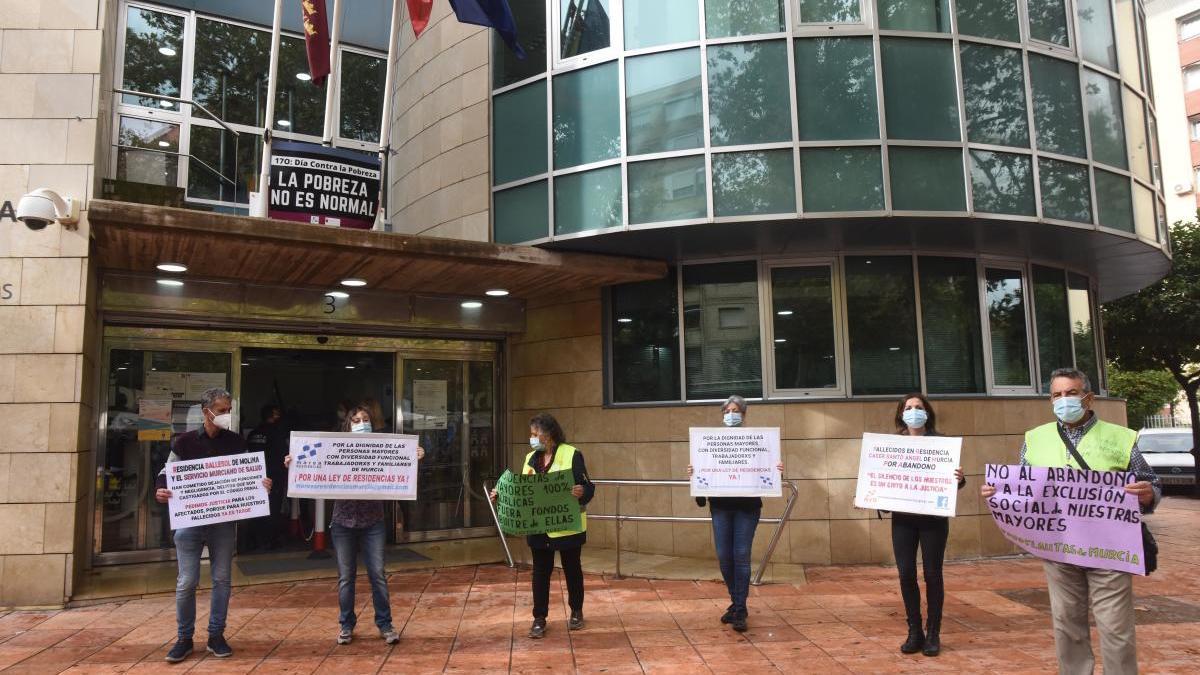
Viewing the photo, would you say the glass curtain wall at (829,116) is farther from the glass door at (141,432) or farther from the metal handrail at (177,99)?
the metal handrail at (177,99)

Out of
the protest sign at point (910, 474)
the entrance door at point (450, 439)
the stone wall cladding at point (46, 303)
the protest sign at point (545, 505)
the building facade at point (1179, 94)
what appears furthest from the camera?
the building facade at point (1179, 94)

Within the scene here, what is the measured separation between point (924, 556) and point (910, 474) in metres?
0.61

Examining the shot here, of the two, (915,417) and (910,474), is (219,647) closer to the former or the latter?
(910,474)

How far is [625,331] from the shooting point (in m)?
10.7

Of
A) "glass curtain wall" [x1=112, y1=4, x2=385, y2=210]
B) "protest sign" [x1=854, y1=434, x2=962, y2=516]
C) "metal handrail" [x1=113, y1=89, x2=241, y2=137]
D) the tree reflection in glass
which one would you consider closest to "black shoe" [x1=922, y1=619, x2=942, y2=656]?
"protest sign" [x1=854, y1=434, x2=962, y2=516]

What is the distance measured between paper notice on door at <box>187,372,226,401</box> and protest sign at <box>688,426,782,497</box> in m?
6.23

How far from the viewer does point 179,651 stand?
5875 millimetres

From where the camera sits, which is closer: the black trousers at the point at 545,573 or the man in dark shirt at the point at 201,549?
the man in dark shirt at the point at 201,549

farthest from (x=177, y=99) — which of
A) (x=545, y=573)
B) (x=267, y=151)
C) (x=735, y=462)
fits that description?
(x=735, y=462)

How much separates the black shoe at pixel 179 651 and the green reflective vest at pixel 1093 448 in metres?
5.87

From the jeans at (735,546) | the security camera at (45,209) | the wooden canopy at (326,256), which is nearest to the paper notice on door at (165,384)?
the wooden canopy at (326,256)

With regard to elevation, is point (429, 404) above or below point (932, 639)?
above

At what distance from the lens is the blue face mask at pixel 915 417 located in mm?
6027

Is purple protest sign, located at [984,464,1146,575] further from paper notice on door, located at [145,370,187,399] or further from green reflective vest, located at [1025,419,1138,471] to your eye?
paper notice on door, located at [145,370,187,399]
